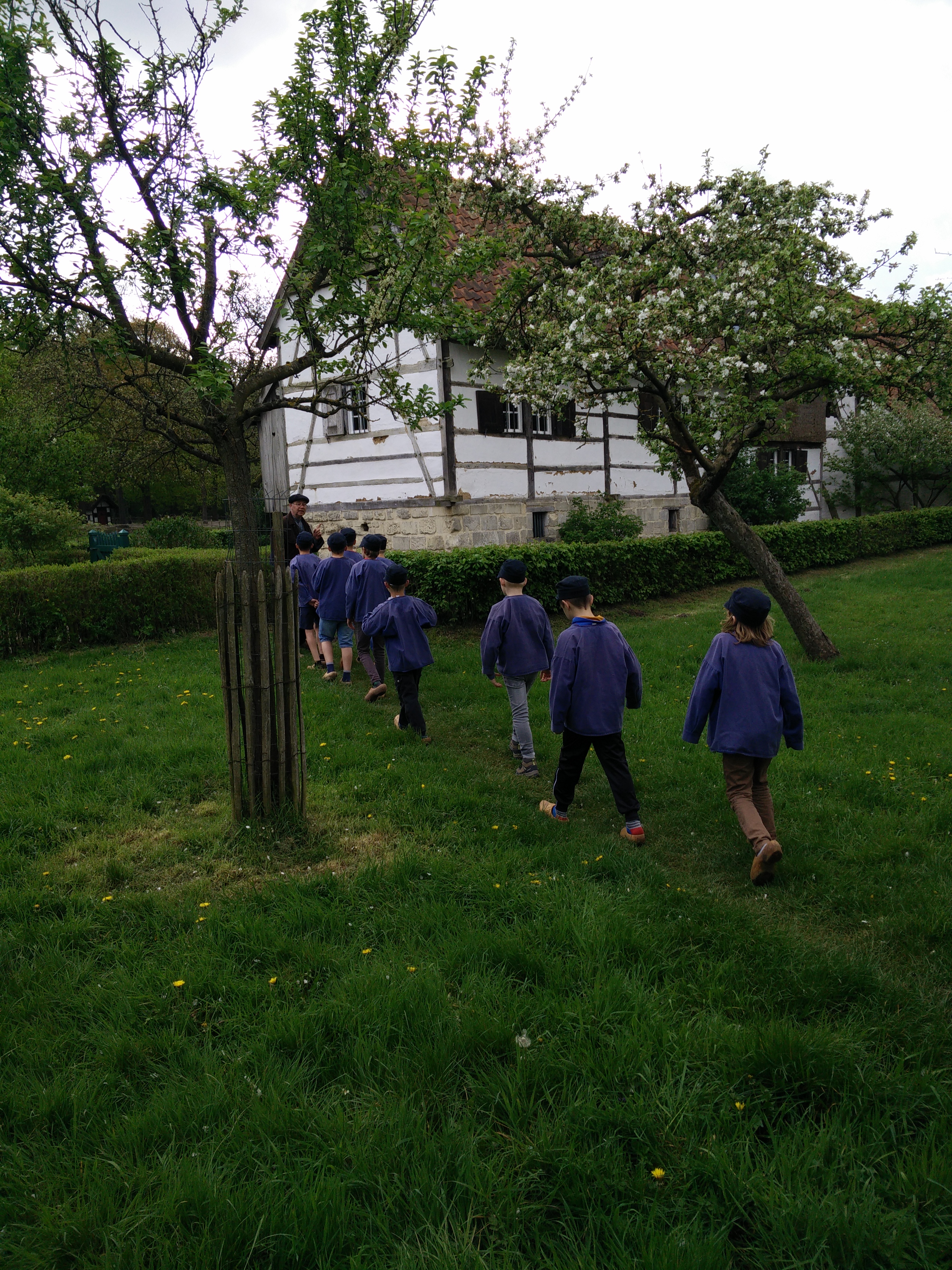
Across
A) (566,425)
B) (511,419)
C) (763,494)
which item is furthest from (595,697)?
(763,494)

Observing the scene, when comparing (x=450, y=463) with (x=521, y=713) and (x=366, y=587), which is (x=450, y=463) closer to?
(x=366, y=587)

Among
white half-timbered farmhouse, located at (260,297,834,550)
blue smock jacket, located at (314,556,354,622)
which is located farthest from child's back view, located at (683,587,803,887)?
white half-timbered farmhouse, located at (260,297,834,550)

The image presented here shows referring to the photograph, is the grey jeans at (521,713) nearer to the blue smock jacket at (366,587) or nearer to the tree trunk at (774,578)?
the blue smock jacket at (366,587)

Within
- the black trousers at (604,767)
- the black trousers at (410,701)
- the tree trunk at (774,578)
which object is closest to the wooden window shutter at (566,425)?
the tree trunk at (774,578)

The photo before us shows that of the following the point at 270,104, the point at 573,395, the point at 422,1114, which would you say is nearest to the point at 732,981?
the point at 422,1114

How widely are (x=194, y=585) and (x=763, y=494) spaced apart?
1486cm

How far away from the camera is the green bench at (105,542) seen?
A: 20750 mm

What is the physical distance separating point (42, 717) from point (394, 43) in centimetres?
706

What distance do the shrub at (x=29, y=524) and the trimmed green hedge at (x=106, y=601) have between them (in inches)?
180

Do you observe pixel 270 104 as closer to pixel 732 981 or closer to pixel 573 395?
pixel 573 395

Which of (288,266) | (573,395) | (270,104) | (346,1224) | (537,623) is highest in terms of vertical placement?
(270,104)

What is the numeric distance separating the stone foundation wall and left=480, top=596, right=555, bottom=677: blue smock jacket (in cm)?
744

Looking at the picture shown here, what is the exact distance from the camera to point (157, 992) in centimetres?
327

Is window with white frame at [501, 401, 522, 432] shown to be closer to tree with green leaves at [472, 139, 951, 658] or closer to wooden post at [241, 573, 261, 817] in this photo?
tree with green leaves at [472, 139, 951, 658]
